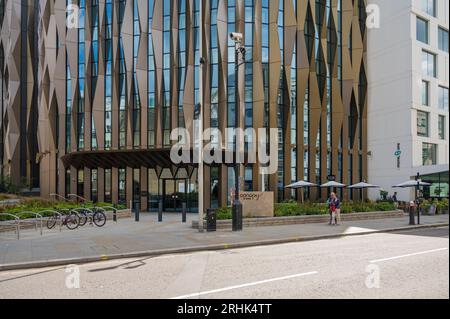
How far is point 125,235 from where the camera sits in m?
17.1

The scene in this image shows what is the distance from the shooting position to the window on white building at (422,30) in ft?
141

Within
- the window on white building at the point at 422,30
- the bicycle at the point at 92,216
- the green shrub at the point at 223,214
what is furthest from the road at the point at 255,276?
the window on white building at the point at 422,30

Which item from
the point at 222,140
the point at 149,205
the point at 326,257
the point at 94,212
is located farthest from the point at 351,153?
the point at 326,257

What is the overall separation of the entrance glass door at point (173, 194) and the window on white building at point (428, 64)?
26.4 meters

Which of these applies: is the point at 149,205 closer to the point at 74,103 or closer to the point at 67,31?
the point at 74,103

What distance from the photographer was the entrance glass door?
117ft

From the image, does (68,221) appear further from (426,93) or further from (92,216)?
(426,93)

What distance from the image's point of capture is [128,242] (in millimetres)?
14914

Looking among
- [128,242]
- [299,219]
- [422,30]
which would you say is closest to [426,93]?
[422,30]

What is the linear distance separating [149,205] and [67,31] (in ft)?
58.0

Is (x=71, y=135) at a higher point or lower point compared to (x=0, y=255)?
higher

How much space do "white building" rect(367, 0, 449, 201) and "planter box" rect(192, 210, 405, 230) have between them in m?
15.4

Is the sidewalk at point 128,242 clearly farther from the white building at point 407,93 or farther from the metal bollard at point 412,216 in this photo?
the white building at point 407,93

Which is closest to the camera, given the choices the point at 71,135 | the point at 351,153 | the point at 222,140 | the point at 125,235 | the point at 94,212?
the point at 125,235
